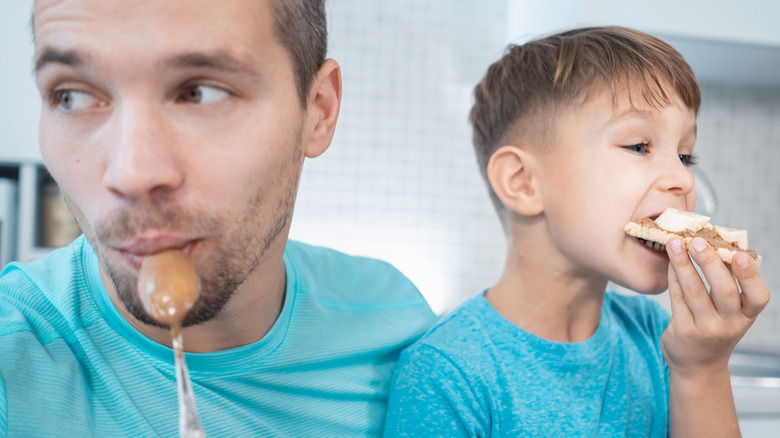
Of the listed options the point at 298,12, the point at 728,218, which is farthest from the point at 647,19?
the point at 298,12

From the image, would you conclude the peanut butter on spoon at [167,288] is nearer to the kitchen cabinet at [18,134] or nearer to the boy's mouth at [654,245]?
the boy's mouth at [654,245]

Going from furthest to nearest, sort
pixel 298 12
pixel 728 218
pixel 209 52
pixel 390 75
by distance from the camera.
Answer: pixel 390 75 < pixel 728 218 < pixel 298 12 < pixel 209 52

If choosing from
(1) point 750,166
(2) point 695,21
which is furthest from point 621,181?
(1) point 750,166

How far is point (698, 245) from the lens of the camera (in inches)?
33.4

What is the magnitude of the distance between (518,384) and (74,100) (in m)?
0.71

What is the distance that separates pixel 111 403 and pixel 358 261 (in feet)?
1.88

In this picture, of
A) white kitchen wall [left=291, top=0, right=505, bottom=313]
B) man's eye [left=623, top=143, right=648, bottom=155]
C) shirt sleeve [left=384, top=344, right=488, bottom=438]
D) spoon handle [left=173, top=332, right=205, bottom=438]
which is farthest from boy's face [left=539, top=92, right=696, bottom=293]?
white kitchen wall [left=291, top=0, right=505, bottom=313]

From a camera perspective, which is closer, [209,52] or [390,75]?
[209,52]

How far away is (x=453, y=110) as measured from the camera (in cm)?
312

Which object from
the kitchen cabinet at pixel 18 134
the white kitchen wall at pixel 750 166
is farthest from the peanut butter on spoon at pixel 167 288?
the white kitchen wall at pixel 750 166

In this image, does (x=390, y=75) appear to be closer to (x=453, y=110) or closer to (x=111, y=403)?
(x=453, y=110)

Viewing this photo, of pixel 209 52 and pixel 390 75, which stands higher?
pixel 390 75

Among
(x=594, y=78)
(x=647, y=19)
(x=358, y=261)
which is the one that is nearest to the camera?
(x=594, y=78)

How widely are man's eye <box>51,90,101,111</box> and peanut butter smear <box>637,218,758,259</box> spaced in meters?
0.74
